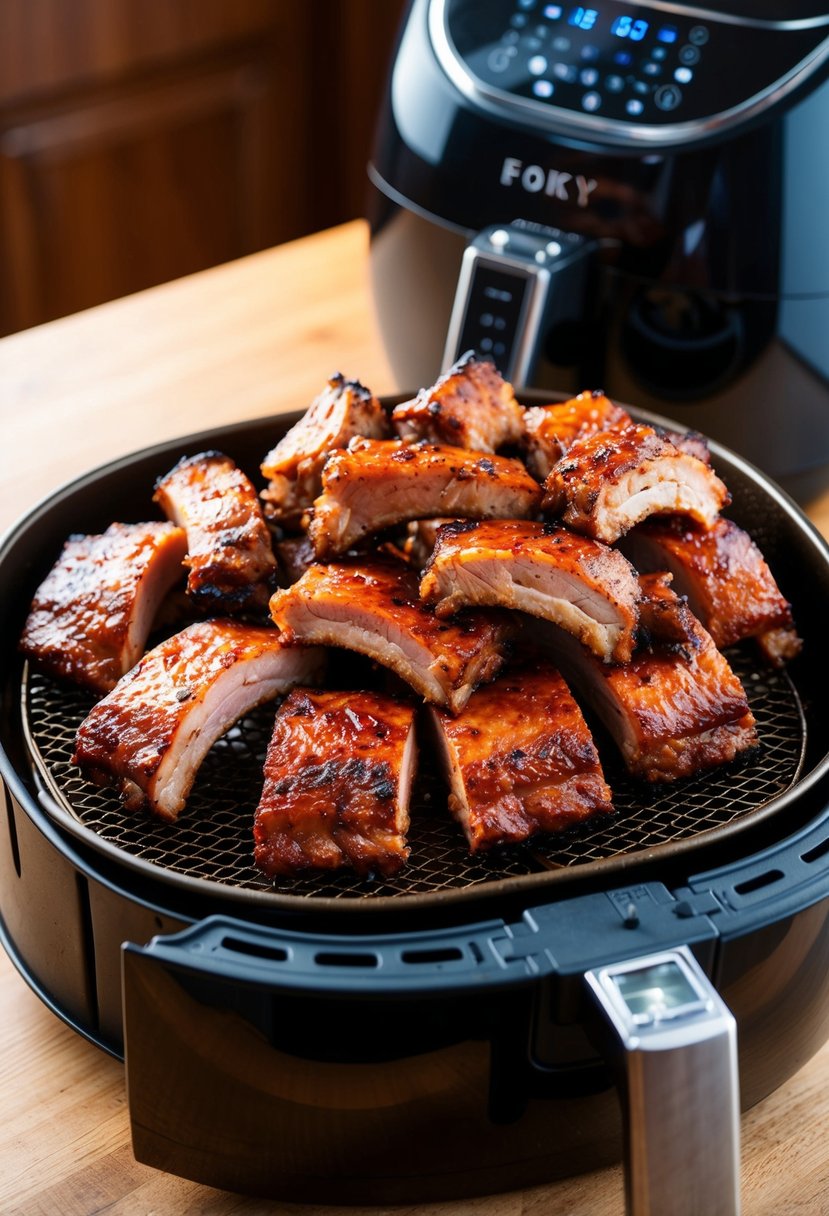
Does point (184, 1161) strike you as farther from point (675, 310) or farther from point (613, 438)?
point (675, 310)

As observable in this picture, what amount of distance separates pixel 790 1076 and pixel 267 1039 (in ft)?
1.78

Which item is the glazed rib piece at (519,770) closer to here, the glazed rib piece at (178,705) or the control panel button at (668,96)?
the glazed rib piece at (178,705)

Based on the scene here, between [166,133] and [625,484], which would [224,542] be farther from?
[166,133]

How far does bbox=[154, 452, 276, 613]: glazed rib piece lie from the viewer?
1448mm

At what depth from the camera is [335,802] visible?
1.25 metres

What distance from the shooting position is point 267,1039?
1.10m

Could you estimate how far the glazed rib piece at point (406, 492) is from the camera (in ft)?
4.67

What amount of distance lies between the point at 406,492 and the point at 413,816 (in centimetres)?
34

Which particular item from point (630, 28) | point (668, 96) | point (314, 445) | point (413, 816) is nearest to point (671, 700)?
point (413, 816)

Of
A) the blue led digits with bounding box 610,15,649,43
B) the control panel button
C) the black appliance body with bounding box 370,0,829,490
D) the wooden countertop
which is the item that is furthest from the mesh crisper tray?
the blue led digits with bounding box 610,15,649,43

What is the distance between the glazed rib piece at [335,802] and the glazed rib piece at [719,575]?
16.3 inches

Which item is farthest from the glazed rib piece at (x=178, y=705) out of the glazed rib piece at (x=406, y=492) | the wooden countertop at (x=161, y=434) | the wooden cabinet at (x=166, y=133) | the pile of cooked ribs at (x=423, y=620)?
the wooden cabinet at (x=166, y=133)

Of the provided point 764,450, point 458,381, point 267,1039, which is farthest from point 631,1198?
point 764,450

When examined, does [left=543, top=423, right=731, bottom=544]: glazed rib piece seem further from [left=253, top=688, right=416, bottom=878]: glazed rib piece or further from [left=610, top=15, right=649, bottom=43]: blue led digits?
[left=610, top=15, right=649, bottom=43]: blue led digits
